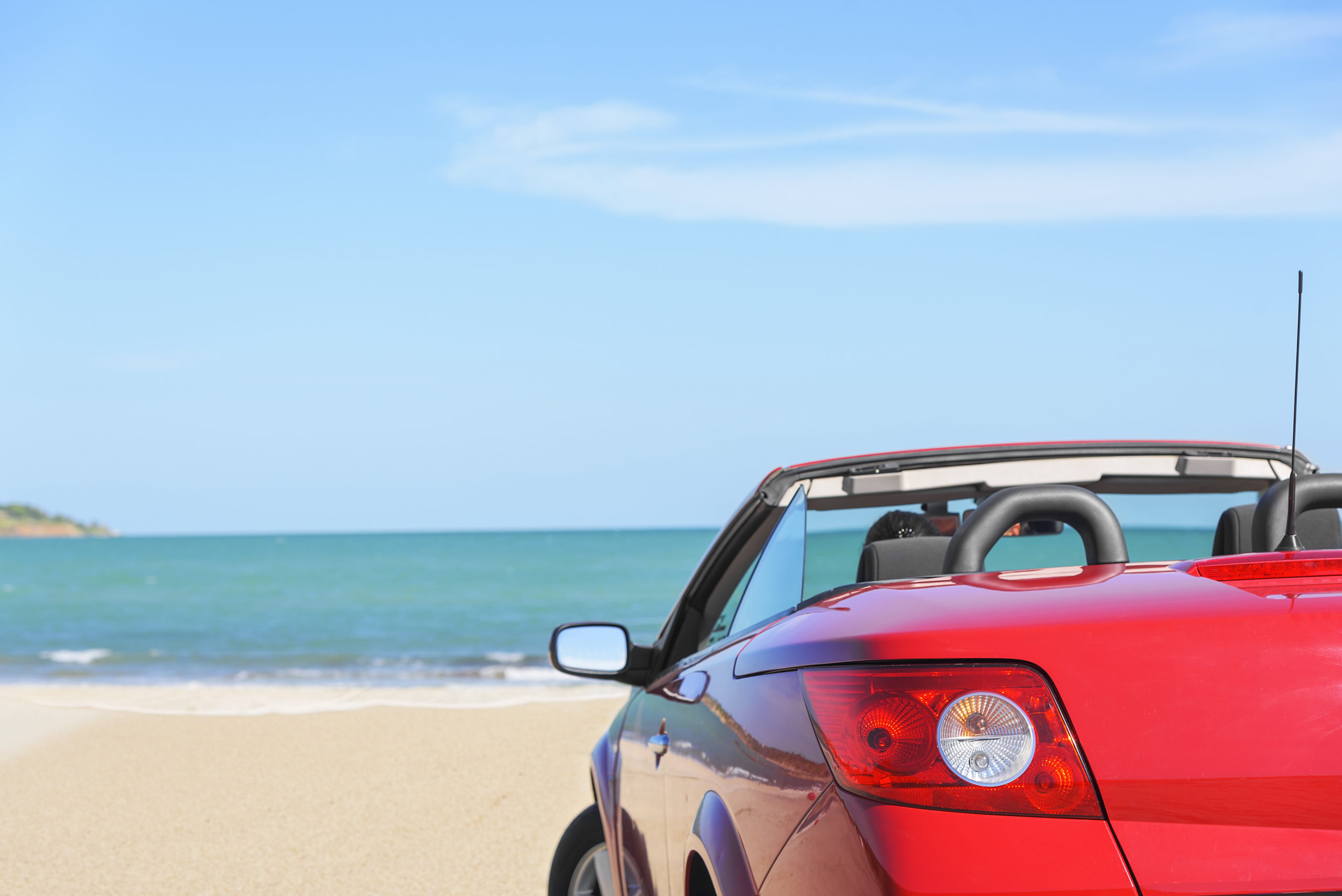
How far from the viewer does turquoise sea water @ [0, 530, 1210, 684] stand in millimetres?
18547

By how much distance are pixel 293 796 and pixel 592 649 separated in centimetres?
519

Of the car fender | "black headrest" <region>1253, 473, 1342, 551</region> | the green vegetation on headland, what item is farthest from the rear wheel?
the green vegetation on headland

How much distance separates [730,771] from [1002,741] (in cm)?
64

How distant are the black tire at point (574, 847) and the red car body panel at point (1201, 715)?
253cm

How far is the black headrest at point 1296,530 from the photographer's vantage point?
2.41 m

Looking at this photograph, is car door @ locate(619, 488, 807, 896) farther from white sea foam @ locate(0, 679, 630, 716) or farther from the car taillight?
white sea foam @ locate(0, 679, 630, 716)

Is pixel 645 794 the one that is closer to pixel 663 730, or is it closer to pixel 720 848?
pixel 663 730

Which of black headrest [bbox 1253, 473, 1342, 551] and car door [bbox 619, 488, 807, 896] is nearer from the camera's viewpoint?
black headrest [bbox 1253, 473, 1342, 551]

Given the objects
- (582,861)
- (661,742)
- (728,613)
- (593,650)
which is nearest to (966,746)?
(661,742)

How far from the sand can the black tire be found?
1.99 meters

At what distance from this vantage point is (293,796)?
310 inches

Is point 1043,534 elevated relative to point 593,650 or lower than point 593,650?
elevated

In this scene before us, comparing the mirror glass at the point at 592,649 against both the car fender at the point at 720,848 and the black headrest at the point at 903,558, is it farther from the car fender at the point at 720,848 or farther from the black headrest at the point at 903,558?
the black headrest at the point at 903,558

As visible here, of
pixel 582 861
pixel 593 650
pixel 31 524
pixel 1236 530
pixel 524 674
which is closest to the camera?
pixel 1236 530
